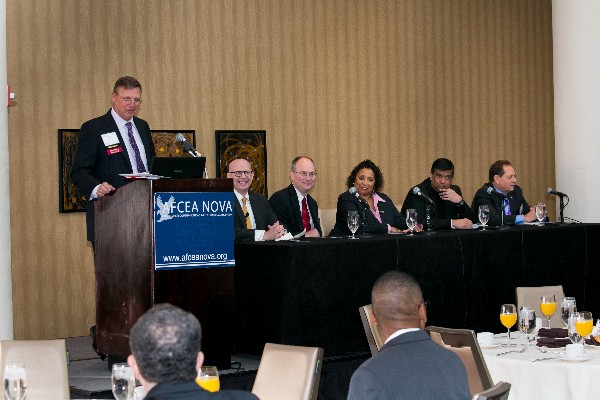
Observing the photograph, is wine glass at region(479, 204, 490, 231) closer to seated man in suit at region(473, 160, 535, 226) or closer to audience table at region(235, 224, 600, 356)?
audience table at region(235, 224, 600, 356)

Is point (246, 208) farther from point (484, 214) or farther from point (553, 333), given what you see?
point (553, 333)

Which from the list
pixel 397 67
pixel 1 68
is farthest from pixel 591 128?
pixel 1 68

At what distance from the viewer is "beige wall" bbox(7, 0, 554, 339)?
8359mm

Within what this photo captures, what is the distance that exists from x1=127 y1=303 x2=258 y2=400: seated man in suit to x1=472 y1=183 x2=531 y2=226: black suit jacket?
6.04 metres

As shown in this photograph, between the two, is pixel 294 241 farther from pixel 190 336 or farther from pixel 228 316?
pixel 190 336

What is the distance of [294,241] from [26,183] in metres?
2.91

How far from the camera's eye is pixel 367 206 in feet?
25.5

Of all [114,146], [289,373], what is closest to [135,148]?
[114,146]

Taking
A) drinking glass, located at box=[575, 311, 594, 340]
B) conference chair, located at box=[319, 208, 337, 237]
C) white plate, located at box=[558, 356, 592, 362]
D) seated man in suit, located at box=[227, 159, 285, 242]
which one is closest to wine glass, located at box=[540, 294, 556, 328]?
drinking glass, located at box=[575, 311, 594, 340]

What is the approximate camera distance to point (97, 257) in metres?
5.83

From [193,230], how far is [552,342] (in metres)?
1.93

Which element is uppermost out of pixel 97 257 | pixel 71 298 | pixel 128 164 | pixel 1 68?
pixel 1 68

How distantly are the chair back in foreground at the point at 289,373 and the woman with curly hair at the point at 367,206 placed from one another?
11.9ft

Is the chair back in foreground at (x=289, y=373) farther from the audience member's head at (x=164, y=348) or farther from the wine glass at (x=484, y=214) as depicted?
the wine glass at (x=484, y=214)
